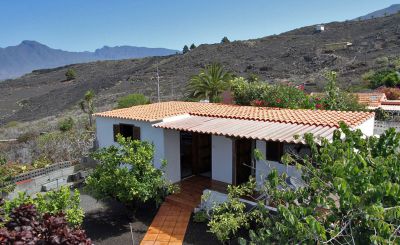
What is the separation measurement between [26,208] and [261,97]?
58.8ft

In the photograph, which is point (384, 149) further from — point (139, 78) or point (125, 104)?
point (139, 78)

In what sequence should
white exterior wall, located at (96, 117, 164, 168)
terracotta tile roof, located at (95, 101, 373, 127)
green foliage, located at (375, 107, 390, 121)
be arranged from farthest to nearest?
green foliage, located at (375, 107, 390, 121) < white exterior wall, located at (96, 117, 164, 168) < terracotta tile roof, located at (95, 101, 373, 127)

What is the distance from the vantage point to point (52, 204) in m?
9.08

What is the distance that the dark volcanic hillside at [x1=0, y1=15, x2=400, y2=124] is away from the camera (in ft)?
211

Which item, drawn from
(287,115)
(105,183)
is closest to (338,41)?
(287,115)

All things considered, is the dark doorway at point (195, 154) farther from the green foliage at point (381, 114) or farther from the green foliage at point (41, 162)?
the green foliage at point (381, 114)

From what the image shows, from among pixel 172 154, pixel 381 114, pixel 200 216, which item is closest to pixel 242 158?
pixel 172 154

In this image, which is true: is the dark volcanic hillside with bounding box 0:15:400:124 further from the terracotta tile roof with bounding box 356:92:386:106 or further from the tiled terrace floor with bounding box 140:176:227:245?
the tiled terrace floor with bounding box 140:176:227:245

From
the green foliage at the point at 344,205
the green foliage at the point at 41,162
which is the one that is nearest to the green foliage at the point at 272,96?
the green foliage at the point at 41,162

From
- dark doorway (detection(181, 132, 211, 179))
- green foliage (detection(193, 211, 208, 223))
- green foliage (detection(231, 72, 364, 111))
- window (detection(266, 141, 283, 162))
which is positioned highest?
green foliage (detection(231, 72, 364, 111))

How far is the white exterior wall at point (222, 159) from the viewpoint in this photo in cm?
1406

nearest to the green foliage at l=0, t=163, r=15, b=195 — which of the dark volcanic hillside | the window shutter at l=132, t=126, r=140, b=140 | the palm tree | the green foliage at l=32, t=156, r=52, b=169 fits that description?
the green foliage at l=32, t=156, r=52, b=169

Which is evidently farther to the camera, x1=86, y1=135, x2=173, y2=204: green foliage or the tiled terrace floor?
x1=86, y1=135, x2=173, y2=204: green foliage

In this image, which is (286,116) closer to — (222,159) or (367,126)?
(222,159)
